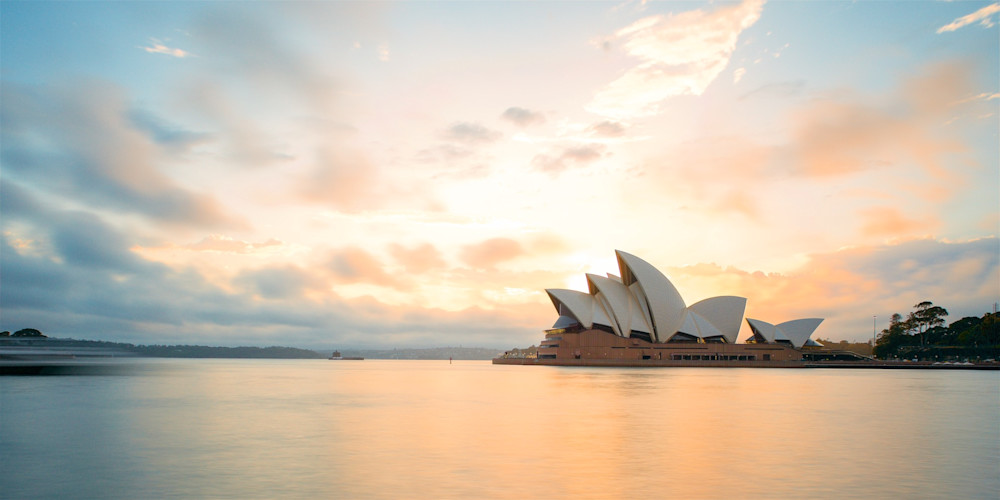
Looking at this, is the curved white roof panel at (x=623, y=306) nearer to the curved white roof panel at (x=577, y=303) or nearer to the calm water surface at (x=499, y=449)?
the curved white roof panel at (x=577, y=303)

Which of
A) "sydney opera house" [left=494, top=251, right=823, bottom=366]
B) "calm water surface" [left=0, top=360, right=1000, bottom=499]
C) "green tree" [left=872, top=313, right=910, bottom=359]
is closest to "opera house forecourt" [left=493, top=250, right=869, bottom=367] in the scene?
"sydney opera house" [left=494, top=251, right=823, bottom=366]

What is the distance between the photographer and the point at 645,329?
9106 centimetres

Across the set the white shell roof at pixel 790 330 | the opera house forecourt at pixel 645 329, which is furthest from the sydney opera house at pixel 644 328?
the white shell roof at pixel 790 330

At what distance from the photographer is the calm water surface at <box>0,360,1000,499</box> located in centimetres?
1359

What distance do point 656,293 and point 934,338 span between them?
203 feet

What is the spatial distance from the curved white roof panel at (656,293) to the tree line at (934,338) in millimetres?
50015

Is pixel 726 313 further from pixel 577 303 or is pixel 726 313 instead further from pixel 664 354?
pixel 577 303

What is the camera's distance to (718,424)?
23.9 m

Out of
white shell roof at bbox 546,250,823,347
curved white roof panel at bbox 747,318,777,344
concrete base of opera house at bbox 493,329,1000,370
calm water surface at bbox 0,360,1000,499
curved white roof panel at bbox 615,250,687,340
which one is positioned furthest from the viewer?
curved white roof panel at bbox 747,318,777,344

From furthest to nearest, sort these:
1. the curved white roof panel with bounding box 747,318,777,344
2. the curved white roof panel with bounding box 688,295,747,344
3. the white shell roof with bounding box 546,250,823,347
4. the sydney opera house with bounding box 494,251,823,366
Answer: the curved white roof panel with bounding box 747,318,777,344
the curved white roof panel with bounding box 688,295,747,344
the sydney opera house with bounding box 494,251,823,366
the white shell roof with bounding box 546,250,823,347

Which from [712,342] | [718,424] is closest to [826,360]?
[712,342]

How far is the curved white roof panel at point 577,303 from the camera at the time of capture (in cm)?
9062

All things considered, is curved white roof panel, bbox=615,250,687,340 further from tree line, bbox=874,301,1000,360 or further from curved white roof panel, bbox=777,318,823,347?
tree line, bbox=874,301,1000,360

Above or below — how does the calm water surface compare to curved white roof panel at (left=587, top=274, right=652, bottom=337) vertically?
below
